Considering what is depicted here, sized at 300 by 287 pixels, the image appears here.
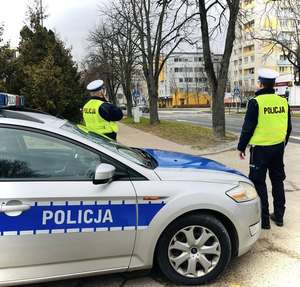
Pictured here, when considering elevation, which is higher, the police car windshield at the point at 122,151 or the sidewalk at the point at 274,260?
the police car windshield at the point at 122,151

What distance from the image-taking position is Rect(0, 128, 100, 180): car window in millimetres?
3705

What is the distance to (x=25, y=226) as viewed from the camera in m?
3.52

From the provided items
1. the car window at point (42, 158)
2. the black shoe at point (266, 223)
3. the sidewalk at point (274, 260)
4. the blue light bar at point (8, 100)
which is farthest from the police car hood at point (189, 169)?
the blue light bar at point (8, 100)

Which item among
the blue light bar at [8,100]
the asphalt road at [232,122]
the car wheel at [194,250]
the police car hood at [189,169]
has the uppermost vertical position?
the blue light bar at [8,100]

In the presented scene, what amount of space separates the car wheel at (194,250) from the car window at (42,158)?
2.96 feet

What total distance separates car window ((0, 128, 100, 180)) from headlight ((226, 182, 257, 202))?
1.25 m

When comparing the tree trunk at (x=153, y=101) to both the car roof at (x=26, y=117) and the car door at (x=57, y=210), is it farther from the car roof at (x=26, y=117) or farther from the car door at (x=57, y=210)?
the car door at (x=57, y=210)

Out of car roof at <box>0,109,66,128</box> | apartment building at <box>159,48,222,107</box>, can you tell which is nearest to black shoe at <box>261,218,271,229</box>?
car roof at <box>0,109,66,128</box>

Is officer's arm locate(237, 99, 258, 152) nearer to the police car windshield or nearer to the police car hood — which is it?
the police car hood

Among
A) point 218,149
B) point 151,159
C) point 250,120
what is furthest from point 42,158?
point 218,149

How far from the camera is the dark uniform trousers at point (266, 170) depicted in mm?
5469

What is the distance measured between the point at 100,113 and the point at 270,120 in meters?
2.35

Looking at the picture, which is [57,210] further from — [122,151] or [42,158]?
[122,151]

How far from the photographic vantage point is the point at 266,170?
18.3 feet
